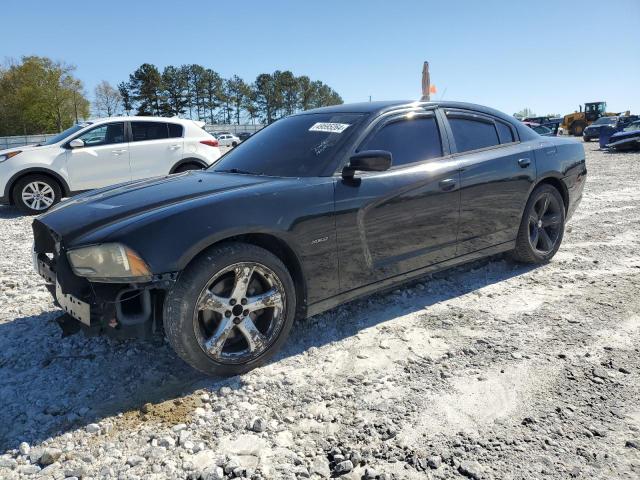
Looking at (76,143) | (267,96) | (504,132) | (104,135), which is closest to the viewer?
(504,132)

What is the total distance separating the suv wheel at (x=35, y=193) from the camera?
7.91 m

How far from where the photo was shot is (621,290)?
3.91 metres

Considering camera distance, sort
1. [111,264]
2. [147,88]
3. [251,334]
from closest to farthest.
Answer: [111,264]
[251,334]
[147,88]

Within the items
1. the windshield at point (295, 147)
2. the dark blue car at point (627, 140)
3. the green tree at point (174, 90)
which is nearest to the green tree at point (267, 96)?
the green tree at point (174, 90)

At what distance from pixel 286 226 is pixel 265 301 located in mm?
445

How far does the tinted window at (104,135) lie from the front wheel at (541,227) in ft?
22.9

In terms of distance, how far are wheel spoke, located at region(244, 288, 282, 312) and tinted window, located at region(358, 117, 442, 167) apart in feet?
3.82

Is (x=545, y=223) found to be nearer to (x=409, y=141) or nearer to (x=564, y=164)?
(x=564, y=164)

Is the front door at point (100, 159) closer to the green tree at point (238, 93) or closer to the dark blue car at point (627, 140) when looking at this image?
the dark blue car at point (627, 140)

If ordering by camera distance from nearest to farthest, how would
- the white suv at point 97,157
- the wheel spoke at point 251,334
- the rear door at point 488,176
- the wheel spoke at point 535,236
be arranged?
the wheel spoke at point 251,334
the rear door at point 488,176
the wheel spoke at point 535,236
the white suv at point 97,157

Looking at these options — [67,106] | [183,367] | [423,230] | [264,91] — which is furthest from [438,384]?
[264,91]

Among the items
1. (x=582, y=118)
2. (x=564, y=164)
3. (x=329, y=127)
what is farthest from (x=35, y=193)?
(x=582, y=118)

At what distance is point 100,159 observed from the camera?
27.3 ft

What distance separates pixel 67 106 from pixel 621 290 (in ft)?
223
